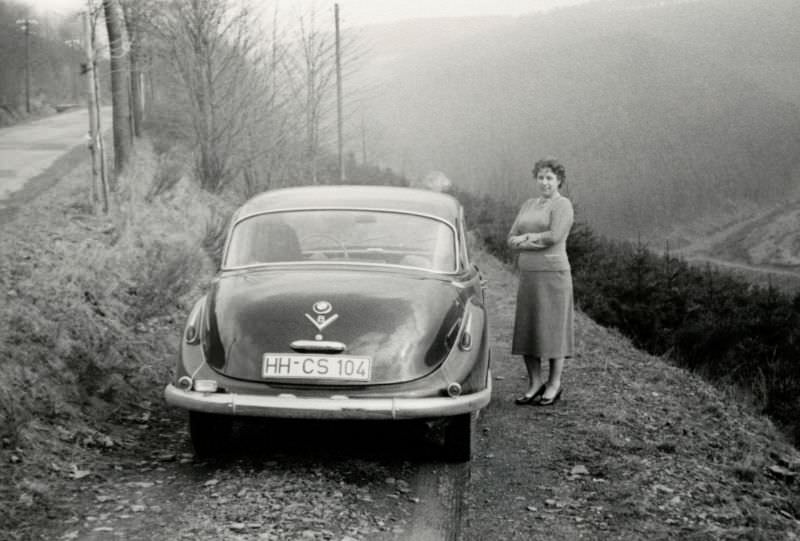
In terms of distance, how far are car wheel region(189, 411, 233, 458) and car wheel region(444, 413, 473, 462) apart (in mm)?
1316

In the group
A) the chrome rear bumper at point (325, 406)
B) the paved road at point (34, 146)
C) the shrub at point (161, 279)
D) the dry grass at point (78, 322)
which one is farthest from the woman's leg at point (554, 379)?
the paved road at point (34, 146)

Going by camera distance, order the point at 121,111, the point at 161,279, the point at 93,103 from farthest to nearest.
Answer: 1. the point at 121,111
2. the point at 93,103
3. the point at 161,279

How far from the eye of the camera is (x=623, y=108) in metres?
91.2

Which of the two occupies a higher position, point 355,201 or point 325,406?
point 355,201

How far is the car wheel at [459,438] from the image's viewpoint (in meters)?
5.33

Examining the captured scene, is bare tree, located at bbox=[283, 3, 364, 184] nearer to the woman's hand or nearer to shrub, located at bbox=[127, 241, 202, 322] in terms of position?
shrub, located at bbox=[127, 241, 202, 322]

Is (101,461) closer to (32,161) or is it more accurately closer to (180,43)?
(180,43)

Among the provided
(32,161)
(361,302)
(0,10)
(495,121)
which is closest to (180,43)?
(32,161)

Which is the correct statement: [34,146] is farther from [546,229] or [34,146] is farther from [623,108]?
[623,108]

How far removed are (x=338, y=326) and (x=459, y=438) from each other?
41.3 inches

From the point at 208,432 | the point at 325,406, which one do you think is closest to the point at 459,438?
the point at 325,406

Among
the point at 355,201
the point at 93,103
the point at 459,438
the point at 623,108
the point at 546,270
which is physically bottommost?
the point at 459,438

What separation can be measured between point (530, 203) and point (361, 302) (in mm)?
2228

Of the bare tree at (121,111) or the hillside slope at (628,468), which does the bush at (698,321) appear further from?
the bare tree at (121,111)
